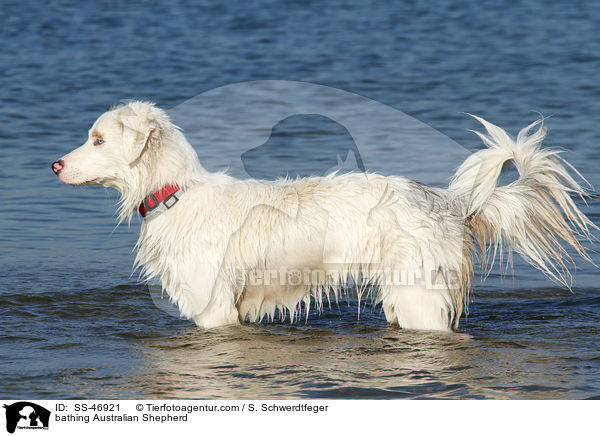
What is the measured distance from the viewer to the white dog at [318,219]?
593 centimetres

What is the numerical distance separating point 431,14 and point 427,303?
1912 centimetres

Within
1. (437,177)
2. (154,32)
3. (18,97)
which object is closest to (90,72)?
(18,97)

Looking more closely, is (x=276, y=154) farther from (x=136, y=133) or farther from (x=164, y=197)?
(x=136, y=133)

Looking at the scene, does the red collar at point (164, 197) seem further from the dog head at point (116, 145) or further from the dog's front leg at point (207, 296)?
the dog's front leg at point (207, 296)

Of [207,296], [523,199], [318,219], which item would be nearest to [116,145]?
[207,296]

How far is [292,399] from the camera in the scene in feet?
17.1

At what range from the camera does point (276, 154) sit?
37.7 ft
